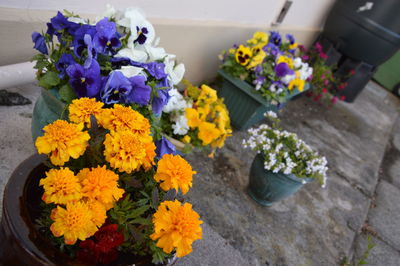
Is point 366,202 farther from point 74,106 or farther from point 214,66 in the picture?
point 74,106

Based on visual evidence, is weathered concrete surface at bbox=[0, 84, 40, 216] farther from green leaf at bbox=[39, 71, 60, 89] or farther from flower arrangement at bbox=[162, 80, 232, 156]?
flower arrangement at bbox=[162, 80, 232, 156]

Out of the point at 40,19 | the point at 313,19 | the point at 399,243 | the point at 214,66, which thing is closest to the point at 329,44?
the point at 313,19

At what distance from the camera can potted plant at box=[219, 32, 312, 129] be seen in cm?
289

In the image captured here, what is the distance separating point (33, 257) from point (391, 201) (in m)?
3.56

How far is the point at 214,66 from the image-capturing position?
3.41 m

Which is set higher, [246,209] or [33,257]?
[33,257]

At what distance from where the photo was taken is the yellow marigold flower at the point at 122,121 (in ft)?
3.07

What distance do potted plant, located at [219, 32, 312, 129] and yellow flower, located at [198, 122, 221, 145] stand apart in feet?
3.31

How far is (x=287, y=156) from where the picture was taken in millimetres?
2229

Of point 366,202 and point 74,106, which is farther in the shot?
point 366,202

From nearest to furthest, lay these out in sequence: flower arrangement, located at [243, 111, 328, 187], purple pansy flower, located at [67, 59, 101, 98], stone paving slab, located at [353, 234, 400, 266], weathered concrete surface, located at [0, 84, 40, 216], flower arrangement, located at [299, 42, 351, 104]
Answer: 1. purple pansy flower, located at [67, 59, 101, 98]
2. weathered concrete surface, located at [0, 84, 40, 216]
3. flower arrangement, located at [243, 111, 328, 187]
4. stone paving slab, located at [353, 234, 400, 266]
5. flower arrangement, located at [299, 42, 351, 104]

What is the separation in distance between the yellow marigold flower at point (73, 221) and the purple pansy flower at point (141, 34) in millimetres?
826

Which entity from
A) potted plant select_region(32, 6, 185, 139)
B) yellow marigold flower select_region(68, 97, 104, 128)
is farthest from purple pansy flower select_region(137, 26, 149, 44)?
yellow marigold flower select_region(68, 97, 104, 128)

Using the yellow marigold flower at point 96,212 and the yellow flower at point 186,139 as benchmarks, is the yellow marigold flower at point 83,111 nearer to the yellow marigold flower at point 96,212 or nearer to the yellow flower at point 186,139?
the yellow marigold flower at point 96,212
